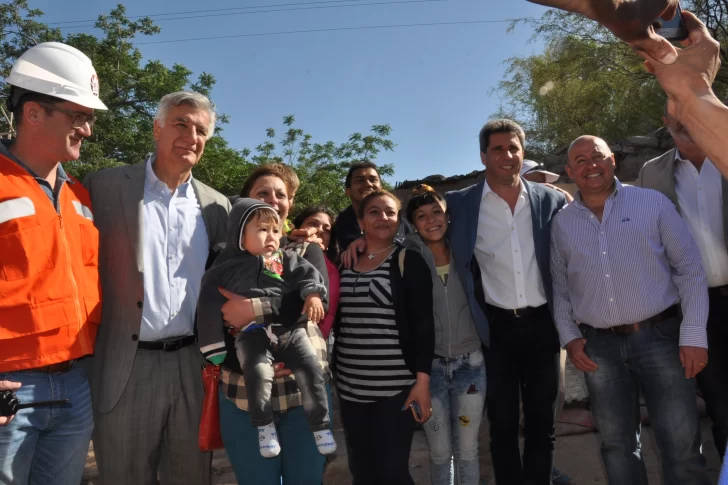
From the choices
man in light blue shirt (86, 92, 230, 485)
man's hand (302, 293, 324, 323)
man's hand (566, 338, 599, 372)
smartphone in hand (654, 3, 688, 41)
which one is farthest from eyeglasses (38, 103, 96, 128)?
→ man's hand (566, 338, 599, 372)

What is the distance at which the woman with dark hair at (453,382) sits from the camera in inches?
115

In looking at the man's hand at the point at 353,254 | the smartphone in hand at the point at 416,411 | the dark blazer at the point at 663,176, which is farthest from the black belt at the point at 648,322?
the man's hand at the point at 353,254

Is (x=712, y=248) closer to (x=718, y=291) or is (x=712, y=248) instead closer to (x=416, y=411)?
(x=718, y=291)

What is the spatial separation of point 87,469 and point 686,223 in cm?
490

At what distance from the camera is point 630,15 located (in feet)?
3.63

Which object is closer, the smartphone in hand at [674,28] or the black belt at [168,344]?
the smartphone in hand at [674,28]

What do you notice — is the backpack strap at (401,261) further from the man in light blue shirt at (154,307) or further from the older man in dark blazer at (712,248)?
the older man in dark blazer at (712,248)

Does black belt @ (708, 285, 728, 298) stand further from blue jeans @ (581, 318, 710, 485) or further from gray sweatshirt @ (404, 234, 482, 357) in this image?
gray sweatshirt @ (404, 234, 482, 357)

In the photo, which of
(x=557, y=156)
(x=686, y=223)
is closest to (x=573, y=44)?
(x=557, y=156)

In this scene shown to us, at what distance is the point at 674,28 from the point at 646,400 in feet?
7.00

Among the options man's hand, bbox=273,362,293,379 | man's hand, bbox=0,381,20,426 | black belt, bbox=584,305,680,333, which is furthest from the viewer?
black belt, bbox=584,305,680,333

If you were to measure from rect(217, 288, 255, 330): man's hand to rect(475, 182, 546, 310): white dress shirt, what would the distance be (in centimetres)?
151

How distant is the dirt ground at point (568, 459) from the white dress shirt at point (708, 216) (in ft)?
5.15

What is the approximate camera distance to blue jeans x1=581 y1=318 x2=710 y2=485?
8.64ft
